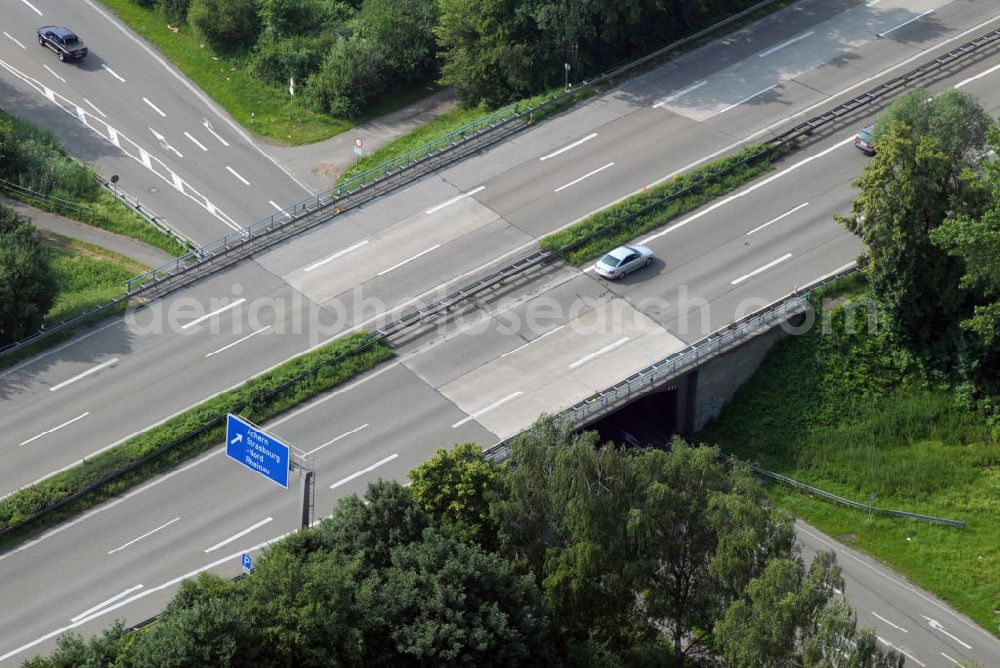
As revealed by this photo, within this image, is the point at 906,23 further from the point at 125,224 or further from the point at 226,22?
the point at 125,224

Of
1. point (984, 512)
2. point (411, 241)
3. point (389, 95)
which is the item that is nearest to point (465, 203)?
point (411, 241)

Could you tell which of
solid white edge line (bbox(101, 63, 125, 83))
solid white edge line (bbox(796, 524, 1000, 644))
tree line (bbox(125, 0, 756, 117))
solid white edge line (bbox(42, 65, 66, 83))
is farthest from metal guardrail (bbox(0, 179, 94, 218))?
solid white edge line (bbox(796, 524, 1000, 644))

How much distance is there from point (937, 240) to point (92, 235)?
148 feet

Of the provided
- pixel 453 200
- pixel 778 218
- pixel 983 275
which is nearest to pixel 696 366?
pixel 778 218

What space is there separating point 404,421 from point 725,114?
28974 mm

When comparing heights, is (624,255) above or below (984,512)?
above

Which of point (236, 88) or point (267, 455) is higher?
point (236, 88)

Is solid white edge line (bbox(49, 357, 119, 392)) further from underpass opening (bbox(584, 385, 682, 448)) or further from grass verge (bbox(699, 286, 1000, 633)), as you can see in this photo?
grass verge (bbox(699, 286, 1000, 633))

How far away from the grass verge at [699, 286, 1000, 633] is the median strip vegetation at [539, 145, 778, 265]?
967 centimetres

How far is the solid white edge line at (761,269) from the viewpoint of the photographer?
2798 inches

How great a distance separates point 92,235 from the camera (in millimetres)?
78562

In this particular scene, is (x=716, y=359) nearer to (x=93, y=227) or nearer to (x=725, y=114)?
(x=725, y=114)

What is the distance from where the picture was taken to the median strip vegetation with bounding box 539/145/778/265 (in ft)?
239

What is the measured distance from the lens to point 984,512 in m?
64.2
